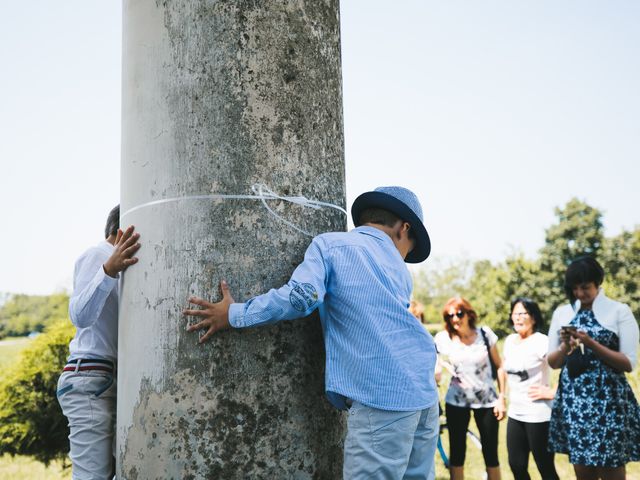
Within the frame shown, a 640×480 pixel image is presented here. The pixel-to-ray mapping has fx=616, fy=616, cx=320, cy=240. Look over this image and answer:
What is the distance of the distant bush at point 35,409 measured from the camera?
22.8 ft

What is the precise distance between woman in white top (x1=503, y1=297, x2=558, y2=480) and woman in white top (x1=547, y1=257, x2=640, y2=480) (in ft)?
2.43

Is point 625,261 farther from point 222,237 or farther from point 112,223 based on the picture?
point 222,237

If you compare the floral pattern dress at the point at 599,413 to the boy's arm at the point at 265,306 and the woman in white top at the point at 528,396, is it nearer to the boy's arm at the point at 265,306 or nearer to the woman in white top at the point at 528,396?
the woman in white top at the point at 528,396

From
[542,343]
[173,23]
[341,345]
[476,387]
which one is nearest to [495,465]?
[476,387]

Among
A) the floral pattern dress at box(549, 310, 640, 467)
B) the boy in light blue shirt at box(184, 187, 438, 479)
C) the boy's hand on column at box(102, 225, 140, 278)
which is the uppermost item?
the boy's hand on column at box(102, 225, 140, 278)

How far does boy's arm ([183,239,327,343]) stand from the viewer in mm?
2166

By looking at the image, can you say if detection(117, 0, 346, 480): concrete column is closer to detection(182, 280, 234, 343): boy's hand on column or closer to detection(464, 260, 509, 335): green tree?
A: detection(182, 280, 234, 343): boy's hand on column

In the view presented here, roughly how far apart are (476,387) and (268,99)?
15.4 feet

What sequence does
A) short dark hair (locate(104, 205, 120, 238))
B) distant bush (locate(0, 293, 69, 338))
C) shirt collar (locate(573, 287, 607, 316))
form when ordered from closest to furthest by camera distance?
short dark hair (locate(104, 205, 120, 238)) < shirt collar (locate(573, 287, 607, 316)) < distant bush (locate(0, 293, 69, 338))

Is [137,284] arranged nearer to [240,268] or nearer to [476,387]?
[240,268]

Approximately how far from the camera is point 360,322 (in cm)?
237

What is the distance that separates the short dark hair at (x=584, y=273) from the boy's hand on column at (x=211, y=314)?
3.52 meters

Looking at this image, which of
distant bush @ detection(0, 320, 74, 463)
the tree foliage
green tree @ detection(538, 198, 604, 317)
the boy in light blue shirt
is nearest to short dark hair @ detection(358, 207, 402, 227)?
the boy in light blue shirt

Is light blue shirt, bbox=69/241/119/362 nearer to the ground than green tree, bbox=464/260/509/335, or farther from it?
farther from it
